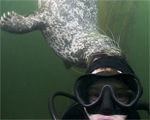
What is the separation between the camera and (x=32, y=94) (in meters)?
5.38

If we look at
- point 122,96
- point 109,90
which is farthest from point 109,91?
point 122,96

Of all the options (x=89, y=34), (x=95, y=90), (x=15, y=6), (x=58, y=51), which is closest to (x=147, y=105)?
(x=95, y=90)

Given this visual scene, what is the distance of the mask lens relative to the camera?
3.78ft

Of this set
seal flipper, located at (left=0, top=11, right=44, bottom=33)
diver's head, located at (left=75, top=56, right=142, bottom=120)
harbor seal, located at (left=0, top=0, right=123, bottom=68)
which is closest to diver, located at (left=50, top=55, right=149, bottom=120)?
diver's head, located at (left=75, top=56, right=142, bottom=120)

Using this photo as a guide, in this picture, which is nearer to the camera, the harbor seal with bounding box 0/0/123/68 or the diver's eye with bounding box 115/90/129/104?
the diver's eye with bounding box 115/90/129/104

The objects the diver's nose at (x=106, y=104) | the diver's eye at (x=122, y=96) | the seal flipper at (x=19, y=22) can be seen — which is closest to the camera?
the diver's nose at (x=106, y=104)

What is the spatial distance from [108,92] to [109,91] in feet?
0.04

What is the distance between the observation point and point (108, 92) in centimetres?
110

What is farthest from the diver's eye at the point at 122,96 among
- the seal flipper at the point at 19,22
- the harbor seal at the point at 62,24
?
the seal flipper at the point at 19,22

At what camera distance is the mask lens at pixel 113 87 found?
3.78 feet

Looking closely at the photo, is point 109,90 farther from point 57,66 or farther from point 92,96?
point 57,66

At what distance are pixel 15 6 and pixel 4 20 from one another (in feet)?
10.1

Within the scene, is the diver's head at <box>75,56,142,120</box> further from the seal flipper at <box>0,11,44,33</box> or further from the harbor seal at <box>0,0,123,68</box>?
the seal flipper at <box>0,11,44,33</box>

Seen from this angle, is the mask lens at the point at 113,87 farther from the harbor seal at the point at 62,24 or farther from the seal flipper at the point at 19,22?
the seal flipper at the point at 19,22
